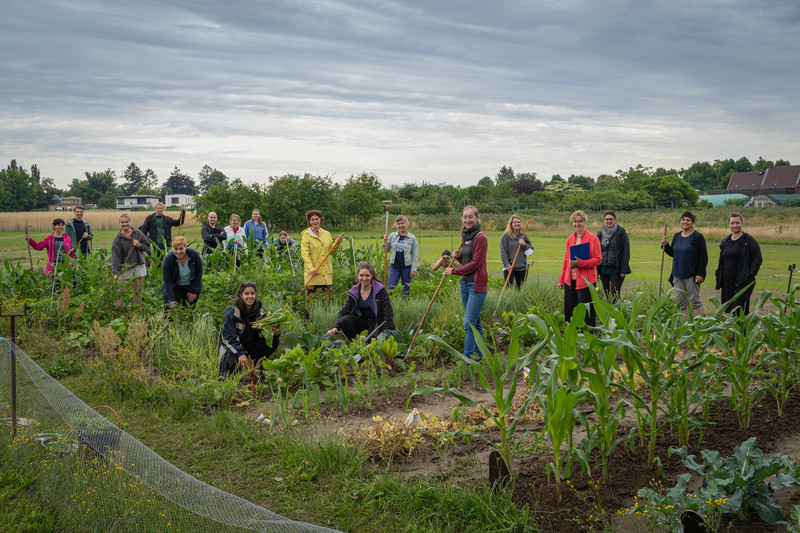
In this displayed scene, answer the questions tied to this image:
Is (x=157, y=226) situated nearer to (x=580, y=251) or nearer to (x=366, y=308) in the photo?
(x=366, y=308)

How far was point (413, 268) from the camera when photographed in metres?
9.51

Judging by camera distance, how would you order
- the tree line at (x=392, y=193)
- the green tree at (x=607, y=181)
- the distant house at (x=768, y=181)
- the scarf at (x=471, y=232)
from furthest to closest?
the distant house at (x=768, y=181), the green tree at (x=607, y=181), the tree line at (x=392, y=193), the scarf at (x=471, y=232)

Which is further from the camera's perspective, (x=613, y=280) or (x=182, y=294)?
(x=613, y=280)

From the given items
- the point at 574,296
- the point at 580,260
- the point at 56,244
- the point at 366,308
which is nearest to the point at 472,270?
the point at 366,308

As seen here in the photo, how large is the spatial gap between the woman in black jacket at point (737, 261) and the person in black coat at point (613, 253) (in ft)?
4.05

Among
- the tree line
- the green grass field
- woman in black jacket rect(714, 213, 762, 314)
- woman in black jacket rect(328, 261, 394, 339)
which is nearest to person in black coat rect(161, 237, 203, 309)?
woman in black jacket rect(328, 261, 394, 339)

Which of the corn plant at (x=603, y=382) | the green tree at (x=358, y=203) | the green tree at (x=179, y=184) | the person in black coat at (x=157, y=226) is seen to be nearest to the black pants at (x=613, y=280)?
the corn plant at (x=603, y=382)

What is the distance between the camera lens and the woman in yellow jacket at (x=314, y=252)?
855cm

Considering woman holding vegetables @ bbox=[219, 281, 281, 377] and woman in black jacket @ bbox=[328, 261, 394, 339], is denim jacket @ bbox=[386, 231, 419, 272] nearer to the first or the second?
woman in black jacket @ bbox=[328, 261, 394, 339]

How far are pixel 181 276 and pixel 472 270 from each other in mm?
3882

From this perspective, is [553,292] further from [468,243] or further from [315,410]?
[315,410]

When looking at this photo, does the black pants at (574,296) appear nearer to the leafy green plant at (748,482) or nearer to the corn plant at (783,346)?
the corn plant at (783,346)

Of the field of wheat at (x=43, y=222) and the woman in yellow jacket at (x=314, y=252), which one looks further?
the field of wheat at (x=43, y=222)

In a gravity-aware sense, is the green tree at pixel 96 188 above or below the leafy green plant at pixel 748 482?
above
